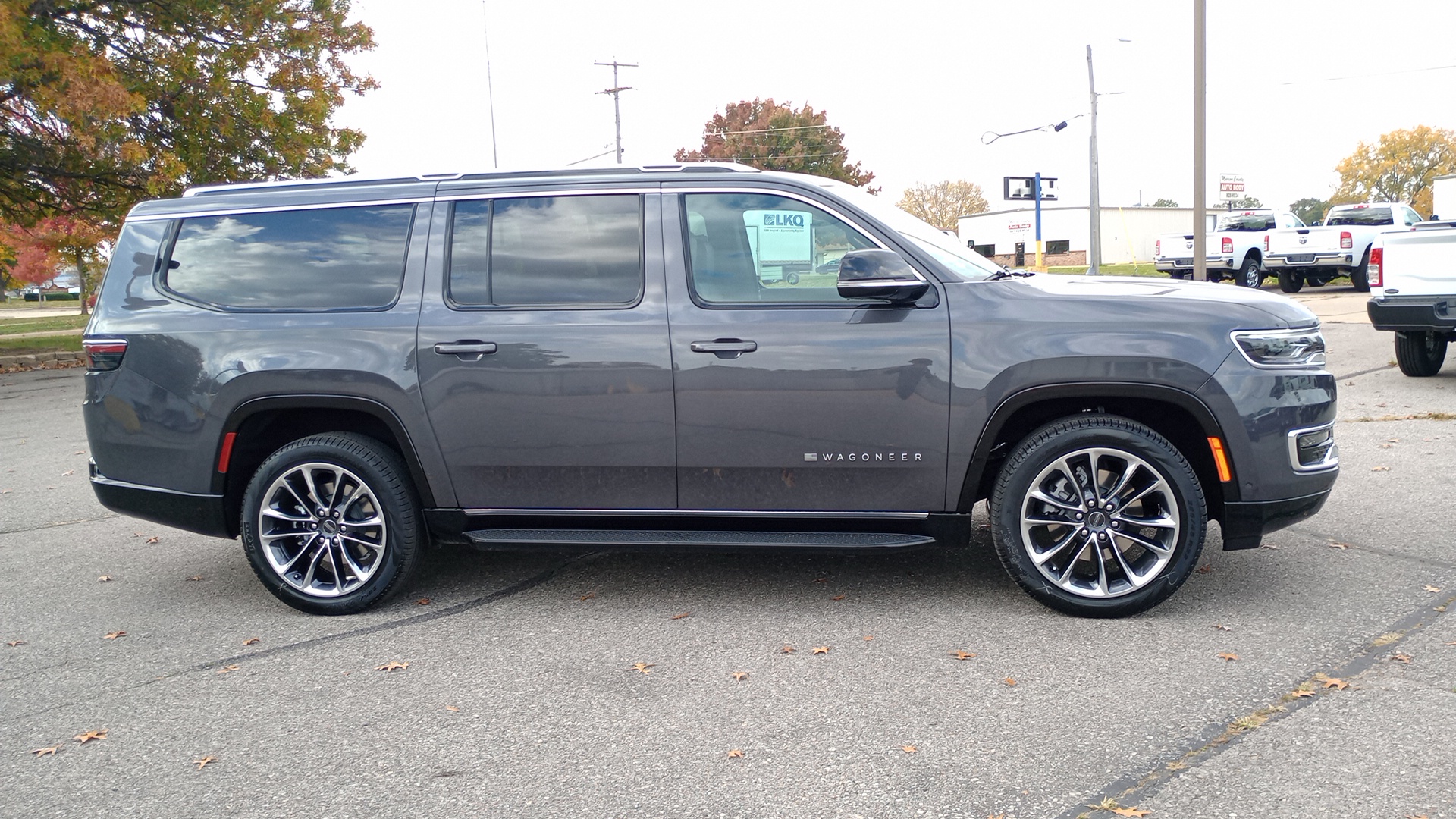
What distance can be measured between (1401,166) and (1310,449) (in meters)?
88.5

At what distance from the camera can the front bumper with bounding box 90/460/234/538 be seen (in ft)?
16.6

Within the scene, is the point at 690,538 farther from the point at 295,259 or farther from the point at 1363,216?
the point at 1363,216

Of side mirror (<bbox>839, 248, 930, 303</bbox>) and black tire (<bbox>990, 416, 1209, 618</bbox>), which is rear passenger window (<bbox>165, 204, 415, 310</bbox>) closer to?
side mirror (<bbox>839, 248, 930, 303</bbox>)

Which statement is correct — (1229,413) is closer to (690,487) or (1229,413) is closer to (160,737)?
(690,487)

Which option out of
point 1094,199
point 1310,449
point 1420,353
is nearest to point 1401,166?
point 1094,199

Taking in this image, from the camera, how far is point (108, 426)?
5.14 meters

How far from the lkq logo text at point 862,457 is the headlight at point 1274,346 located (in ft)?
4.45

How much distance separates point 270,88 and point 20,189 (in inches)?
190

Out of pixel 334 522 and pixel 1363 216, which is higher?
pixel 1363 216

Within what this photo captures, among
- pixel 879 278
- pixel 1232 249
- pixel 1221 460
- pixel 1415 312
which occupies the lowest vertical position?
pixel 1221 460

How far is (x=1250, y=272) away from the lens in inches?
1052

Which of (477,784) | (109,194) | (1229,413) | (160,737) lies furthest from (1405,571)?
(109,194)

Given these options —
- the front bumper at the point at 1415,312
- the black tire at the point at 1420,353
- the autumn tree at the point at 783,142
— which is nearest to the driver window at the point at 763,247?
the front bumper at the point at 1415,312

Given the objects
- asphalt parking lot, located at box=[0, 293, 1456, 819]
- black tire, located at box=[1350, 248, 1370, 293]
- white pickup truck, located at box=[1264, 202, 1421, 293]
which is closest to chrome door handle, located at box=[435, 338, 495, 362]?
asphalt parking lot, located at box=[0, 293, 1456, 819]
